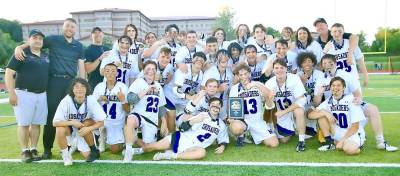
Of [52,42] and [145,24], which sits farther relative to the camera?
[145,24]

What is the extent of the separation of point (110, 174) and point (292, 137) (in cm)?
316

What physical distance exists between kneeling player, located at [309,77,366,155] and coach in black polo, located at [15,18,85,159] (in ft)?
11.7

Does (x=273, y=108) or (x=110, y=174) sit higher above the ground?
(x=273, y=108)

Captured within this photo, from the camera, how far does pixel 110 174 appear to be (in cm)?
419

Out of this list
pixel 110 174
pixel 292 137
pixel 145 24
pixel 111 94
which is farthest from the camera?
pixel 145 24

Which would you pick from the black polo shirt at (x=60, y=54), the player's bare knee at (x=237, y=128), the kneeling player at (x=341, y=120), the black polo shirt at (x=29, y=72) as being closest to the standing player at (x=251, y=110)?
the player's bare knee at (x=237, y=128)

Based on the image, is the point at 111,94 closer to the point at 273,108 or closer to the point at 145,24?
the point at 273,108

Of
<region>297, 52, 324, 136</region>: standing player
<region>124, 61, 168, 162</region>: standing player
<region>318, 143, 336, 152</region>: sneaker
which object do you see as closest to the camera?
<region>318, 143, 336, 152</region>: sneaker

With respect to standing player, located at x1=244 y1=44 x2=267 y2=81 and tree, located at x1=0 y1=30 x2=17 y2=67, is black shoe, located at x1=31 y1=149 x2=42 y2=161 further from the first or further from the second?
tree, located at x1=0 y1=30 x2=17 y2=67

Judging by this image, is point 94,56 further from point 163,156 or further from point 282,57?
point 282,57

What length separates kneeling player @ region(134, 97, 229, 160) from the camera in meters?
4.95

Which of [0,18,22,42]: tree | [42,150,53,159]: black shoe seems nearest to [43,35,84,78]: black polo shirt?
[42,150,53,159]: black shoe

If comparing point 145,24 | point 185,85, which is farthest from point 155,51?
point 145,24

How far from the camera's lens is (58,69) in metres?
5.07
